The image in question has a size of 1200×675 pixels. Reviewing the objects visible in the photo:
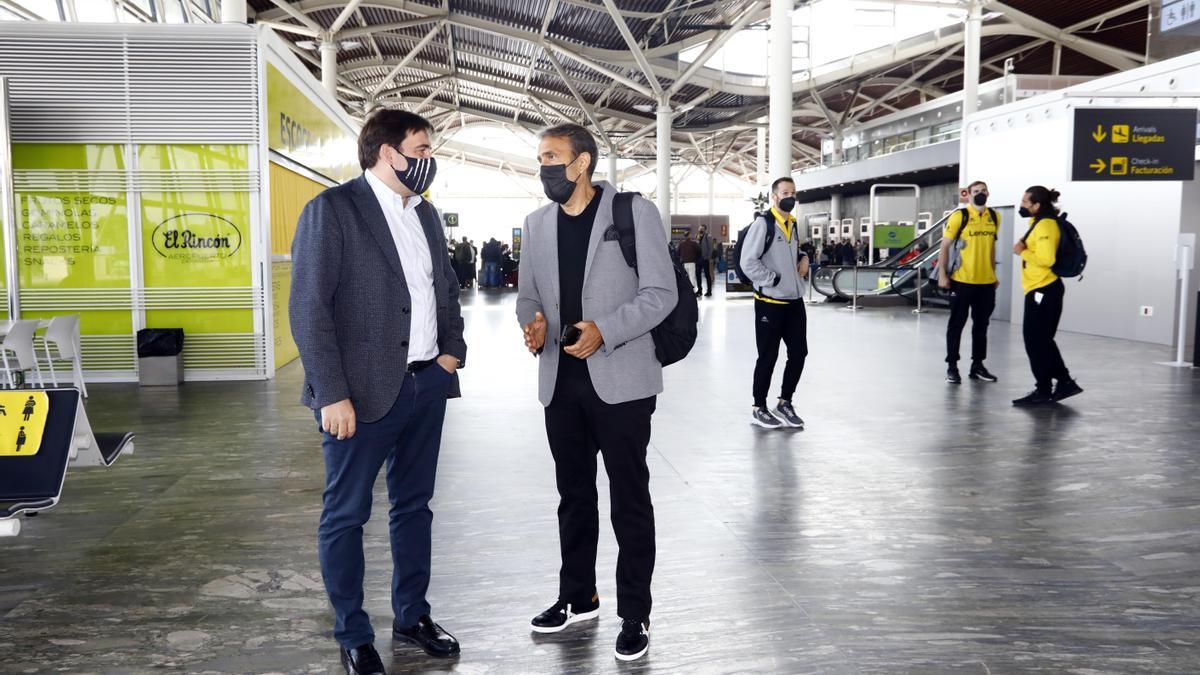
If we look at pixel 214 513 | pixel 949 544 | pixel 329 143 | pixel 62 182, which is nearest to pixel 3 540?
pixel 214 513

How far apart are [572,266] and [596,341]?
0.32 m

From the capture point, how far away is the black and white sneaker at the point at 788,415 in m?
6.89

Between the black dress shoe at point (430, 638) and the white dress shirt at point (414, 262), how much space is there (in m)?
0.87

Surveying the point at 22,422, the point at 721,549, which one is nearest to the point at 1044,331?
the point at 721,549

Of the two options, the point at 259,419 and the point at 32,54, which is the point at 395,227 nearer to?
the point at 259,419

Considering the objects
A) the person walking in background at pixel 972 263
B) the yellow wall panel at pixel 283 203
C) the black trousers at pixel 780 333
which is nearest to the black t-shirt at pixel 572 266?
the black trousers at pixel 780 333

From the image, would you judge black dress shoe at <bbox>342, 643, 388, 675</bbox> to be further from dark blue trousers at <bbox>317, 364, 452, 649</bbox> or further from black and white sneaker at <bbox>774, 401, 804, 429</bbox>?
black and white sneaker at <bbox>774, 401, 804, 429</bbox>

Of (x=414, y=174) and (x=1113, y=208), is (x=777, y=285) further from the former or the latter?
(x=1113, y=208)

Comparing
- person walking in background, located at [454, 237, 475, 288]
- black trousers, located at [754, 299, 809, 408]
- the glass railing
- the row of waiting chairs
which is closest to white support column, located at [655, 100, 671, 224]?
person walking in background, located at [454, 237, 475, 288]

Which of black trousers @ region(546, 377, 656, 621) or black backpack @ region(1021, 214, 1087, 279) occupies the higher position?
black backpack @ region(1021, 214, 1087, 279)

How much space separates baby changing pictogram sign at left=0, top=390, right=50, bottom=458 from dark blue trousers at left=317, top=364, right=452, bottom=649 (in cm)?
170

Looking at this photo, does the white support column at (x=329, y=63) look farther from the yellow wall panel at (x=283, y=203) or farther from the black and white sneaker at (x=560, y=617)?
the black and white sneaker at (x=560, y=617)

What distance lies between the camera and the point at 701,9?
26766mm

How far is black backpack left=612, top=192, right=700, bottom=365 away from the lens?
299cm
